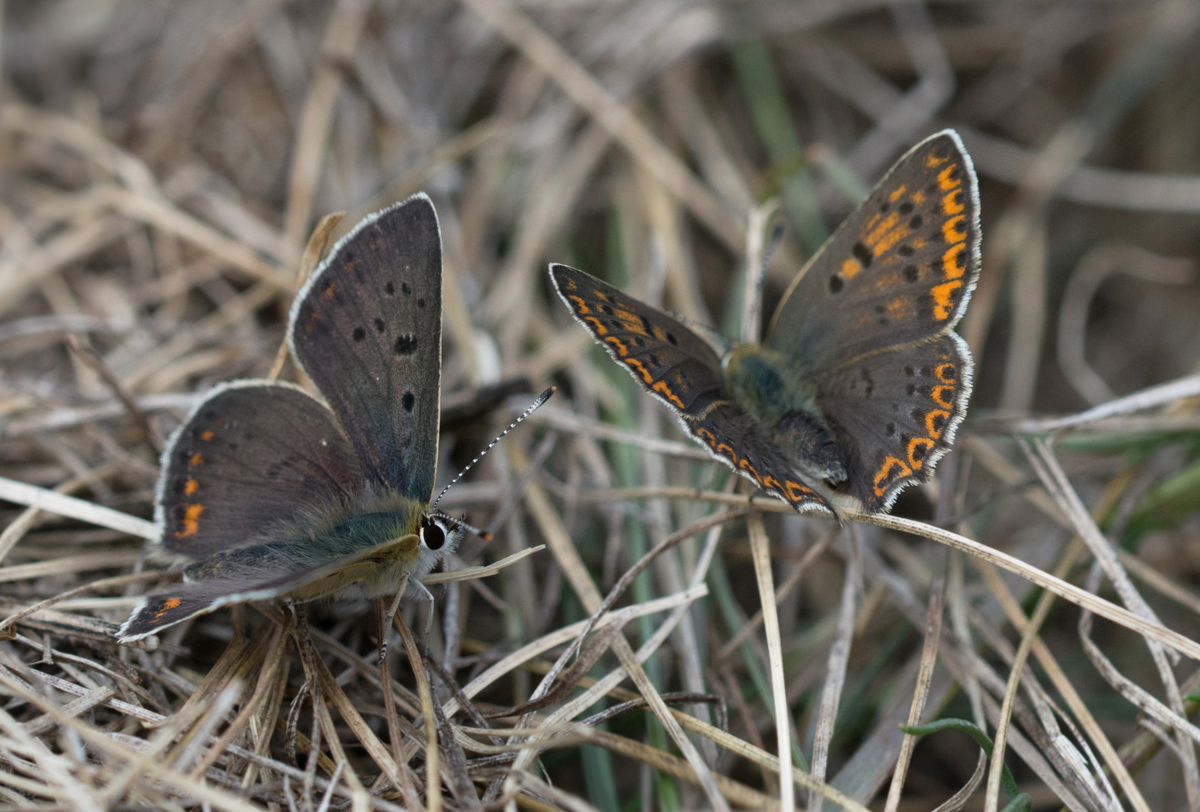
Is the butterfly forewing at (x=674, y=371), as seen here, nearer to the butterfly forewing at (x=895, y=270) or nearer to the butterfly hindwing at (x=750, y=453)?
the butterfly hindwing at (x=750, y=453)

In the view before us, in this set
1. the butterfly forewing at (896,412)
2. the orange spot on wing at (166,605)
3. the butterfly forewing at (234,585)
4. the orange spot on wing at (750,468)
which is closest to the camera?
the butterfly forewing at (234,585)

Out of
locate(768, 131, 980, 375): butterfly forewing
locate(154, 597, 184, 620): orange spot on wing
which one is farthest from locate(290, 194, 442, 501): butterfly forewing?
locate(768, 131, 980, 375): butterfly forewing

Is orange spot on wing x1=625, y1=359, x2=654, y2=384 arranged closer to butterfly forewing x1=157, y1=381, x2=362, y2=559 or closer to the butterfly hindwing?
the butterfly hindwing

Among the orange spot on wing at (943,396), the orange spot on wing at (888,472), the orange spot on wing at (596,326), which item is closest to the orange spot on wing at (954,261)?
the orange spot on wing at (943,396)

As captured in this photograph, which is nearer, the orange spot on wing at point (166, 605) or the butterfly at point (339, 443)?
the orange spot on wing at point (166, 605)

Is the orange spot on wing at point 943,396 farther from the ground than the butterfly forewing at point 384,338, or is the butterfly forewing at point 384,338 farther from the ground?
the butterfly forewing at point 384,338

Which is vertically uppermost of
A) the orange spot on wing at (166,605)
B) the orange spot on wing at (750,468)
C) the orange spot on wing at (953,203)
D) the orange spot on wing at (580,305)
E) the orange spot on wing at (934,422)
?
the orange spot on wing at (953,203)
